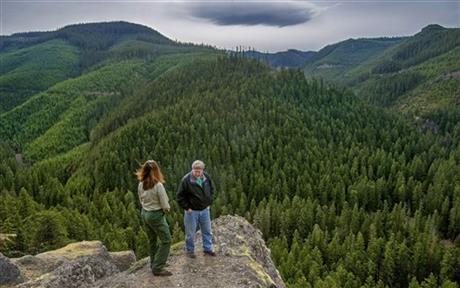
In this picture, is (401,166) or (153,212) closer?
(153,212)

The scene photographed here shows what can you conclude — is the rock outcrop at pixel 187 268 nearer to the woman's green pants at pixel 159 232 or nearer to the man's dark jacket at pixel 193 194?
the woman's green pants at pixel 159 232

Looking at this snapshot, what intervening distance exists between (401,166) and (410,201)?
1865 centimetres

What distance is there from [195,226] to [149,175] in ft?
17.0

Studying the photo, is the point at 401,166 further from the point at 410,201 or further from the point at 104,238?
the point at 104,238

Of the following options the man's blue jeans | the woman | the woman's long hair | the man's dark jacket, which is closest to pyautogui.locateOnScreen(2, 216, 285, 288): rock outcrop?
the man's blue jeans

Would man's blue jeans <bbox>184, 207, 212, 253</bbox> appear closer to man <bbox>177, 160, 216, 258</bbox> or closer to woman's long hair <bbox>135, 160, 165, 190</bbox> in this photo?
man <bbox>177, 160, 216, 258</bbox>

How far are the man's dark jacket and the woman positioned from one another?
6.05 feet

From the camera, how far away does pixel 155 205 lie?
24453 millimetres

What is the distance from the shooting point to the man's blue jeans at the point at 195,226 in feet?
88.4

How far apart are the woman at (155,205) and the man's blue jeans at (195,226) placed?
7.38ft

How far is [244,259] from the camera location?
28.4 m

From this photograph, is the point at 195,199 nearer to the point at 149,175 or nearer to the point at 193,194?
the point at 193,194

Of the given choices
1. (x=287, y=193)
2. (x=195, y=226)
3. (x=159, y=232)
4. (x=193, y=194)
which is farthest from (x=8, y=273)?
(x=287, y=193)

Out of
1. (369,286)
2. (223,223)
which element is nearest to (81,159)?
(369,286)
